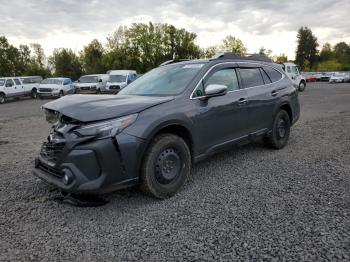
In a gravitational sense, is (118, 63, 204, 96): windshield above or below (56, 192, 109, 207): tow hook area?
above

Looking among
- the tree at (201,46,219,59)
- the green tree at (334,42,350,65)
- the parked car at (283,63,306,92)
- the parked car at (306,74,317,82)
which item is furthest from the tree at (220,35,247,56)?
the parked car at (283,63,306,92)

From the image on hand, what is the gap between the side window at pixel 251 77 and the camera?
4902 mm

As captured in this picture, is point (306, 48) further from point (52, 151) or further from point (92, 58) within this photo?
point (52, 151)

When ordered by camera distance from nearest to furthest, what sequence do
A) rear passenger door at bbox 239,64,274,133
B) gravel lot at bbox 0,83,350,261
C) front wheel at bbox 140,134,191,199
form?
gravel lot at bbox 0,83,350,261
front wheel at bbox 140,134,191,199
rear passenger door at bbox 239,64,274,133

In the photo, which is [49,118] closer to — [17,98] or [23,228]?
[23,228]

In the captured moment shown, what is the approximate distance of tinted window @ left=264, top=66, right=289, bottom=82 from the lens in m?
5.59

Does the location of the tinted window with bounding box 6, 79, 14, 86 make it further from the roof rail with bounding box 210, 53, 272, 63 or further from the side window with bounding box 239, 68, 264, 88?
the side window with bounding box 239, 68, 264, 88

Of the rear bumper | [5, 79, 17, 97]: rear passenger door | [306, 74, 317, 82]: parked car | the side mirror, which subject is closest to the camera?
the rear bumper

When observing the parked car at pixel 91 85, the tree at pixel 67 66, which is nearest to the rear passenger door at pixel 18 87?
the parked car at pixel 91 85

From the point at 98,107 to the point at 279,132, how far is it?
382 cm

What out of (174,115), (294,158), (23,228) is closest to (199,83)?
(174,115)

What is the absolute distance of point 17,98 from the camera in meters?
25.8

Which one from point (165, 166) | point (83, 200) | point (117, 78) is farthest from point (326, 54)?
point (83, 200)

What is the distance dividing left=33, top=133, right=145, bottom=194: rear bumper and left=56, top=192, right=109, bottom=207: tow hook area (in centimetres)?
37
